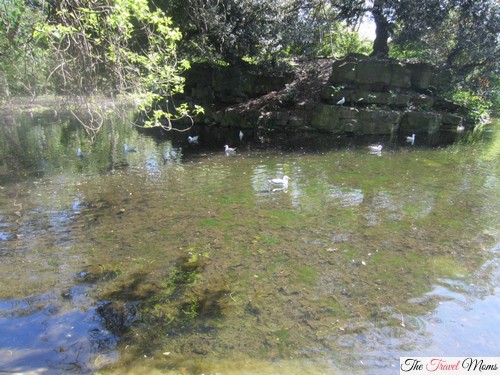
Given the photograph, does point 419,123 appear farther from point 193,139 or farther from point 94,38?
point 94,38

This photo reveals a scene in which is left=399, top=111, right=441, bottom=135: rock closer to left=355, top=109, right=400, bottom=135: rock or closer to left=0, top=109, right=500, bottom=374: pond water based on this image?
left=355, top=109, right=400, bottom=135: rock

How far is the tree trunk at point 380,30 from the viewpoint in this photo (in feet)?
58.6

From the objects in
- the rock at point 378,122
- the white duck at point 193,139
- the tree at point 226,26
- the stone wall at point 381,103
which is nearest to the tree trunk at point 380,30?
the stone wall at point 381,103

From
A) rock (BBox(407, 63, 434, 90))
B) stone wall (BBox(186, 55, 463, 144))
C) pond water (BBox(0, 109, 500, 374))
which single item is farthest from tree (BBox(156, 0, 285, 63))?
pond water (BBox(0, 109, 500, 374))

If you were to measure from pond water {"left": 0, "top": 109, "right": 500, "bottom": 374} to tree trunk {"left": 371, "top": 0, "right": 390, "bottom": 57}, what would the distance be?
9.98 m

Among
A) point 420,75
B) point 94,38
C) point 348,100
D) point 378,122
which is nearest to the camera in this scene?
point 94,38

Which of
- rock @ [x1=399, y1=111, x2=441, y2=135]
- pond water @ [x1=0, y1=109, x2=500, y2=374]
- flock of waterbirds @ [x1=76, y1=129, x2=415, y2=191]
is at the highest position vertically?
rock @ [x1=399, y1=111, x2=441, y2=135]

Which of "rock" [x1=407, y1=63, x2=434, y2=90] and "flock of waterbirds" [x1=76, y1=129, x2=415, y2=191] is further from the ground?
"rock" [x1=407, y1=63, x2=434, y2=90]

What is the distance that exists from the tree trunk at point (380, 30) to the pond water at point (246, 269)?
9983 mm

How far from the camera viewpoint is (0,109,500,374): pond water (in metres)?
4.14

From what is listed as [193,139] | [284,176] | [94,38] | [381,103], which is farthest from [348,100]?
[94,38]

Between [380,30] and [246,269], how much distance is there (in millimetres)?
17512

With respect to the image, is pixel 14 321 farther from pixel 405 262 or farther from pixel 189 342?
pixel 405 262

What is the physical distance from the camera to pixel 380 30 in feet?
62.7
